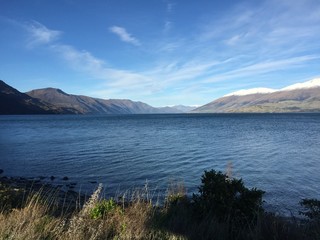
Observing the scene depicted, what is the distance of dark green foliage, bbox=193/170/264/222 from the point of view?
1088cm

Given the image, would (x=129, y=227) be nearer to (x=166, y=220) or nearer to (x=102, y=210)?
(x=102, y=210)

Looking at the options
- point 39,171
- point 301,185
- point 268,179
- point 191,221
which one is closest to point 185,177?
point 268,179

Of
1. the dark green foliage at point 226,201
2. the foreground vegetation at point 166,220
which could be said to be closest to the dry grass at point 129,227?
the foreground vegetation at point 166,220

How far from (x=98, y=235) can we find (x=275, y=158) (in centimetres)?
3627

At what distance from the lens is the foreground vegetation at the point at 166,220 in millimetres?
7109

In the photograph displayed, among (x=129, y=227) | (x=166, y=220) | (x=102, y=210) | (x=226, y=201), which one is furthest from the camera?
(x=226, y=201)

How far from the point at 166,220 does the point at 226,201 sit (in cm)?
256

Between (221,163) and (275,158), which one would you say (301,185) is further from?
(275,158)

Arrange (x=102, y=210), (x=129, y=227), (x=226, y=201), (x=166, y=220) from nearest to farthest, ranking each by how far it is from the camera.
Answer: (x=129, y=227)
(x=102, y=210)
(x=166, y=220)
(x=226, y=201)

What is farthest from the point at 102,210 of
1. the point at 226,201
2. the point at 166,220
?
the point at 226,201

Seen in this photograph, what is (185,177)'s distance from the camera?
27.8 metres

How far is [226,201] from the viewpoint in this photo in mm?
11180

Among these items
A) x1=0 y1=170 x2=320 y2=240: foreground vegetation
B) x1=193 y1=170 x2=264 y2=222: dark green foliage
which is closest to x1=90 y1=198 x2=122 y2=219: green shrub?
x1=0 y1=170 x2=320 y2=240: foreground vegetation

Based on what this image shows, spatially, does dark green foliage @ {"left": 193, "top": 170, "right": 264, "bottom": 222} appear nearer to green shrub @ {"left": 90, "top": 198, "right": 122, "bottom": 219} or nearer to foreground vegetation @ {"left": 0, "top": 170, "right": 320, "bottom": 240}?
foreground vegetation @ {"left": 0, "top": 170, "right": 320, "bottom": 240}
